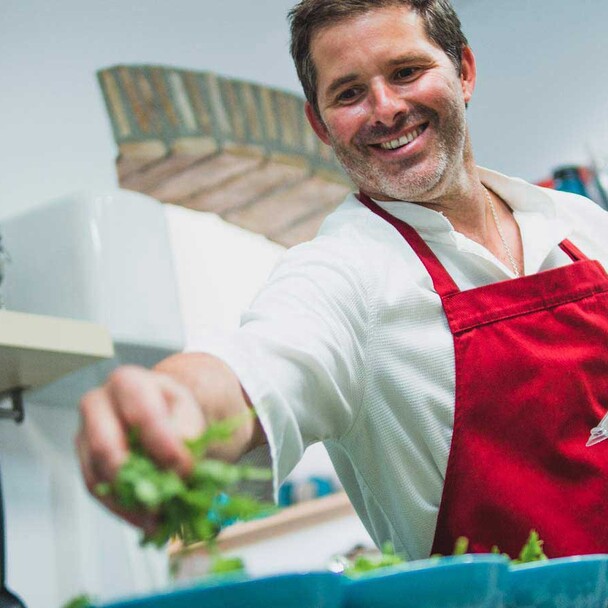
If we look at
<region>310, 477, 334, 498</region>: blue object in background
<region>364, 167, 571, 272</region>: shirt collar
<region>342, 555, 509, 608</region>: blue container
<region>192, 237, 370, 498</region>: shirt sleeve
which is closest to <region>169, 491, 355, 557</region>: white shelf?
<region>310, 477, 334, 498</region>: blue object in background

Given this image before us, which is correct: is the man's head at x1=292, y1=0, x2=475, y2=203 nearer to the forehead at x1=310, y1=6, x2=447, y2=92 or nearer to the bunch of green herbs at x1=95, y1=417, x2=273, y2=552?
the forehead at x1=310, y1=6, x2=447, y2=92

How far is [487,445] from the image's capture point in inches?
33.7

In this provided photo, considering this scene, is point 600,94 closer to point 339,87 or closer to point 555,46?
point 555,46

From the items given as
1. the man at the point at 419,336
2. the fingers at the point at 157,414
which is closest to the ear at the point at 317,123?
the man at the point at 419,336

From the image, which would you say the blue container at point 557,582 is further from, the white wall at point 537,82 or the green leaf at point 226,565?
the white wall at point 537,82

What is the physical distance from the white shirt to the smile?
0.24ft

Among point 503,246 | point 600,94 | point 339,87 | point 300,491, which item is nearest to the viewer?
point 339,87

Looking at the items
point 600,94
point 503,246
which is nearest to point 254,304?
point 503,246

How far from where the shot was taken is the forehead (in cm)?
102

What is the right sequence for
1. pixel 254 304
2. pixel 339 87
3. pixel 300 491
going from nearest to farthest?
pixel 254 304 → pixel 339 87 → pixel 300 491

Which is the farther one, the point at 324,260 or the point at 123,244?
the point at 123,244

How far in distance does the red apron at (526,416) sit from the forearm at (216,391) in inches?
13.8

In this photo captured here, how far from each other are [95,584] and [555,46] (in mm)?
2393

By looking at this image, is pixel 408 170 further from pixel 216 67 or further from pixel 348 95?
pixel 216 67
